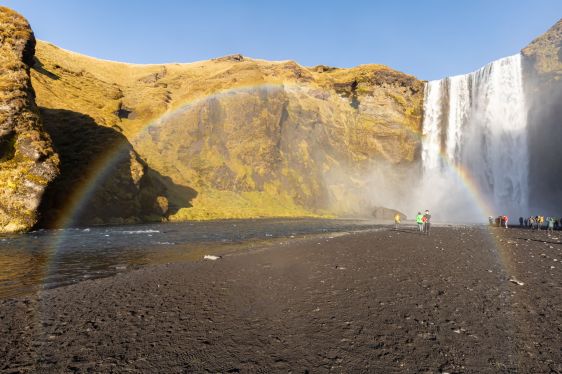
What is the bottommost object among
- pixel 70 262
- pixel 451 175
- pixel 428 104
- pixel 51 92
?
pixel 70 262

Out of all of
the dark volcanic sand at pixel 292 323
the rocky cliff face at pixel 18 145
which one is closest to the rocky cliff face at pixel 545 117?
the dark volcanic sand at pixel 292 323

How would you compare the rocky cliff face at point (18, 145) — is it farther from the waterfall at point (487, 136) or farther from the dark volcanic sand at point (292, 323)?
the waterfall at point (487, 136)

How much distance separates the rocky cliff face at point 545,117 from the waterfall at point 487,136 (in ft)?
4.97

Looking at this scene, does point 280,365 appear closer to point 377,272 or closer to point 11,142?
point 377,272

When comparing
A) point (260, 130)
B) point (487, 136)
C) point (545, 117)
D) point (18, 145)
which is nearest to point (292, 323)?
point (18, 145)

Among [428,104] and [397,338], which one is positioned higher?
[428,104]

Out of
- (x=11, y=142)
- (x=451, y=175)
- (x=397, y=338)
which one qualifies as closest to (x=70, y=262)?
(x=397, y=338)

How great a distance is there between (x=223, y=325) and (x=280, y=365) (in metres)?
2.03

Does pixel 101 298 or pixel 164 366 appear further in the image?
pixel 101 298

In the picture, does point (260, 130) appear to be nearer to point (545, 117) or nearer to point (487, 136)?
point (487, 136)

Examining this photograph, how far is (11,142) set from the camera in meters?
31.6

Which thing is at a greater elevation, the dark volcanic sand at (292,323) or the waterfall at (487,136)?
the waterfall at (487,136)

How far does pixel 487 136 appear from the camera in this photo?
70750 mm

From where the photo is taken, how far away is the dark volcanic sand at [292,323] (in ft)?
15.1
